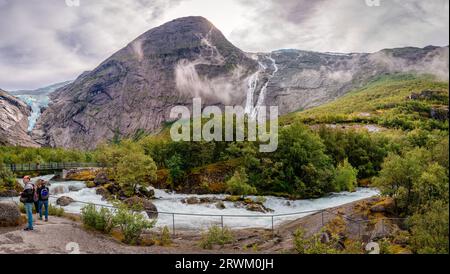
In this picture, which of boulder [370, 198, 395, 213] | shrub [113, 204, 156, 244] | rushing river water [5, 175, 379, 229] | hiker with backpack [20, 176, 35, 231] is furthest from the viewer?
rushing river water [5, 175, 379, 229]

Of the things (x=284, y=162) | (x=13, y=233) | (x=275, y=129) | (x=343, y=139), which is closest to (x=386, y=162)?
(x=13, y=233)

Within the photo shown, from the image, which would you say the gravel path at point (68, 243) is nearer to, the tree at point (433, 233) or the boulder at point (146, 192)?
A: the tree at point (433, 233)

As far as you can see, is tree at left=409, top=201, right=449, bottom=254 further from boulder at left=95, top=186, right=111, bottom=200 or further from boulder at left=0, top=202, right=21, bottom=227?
boulder at left=95, top=186, right=111, bottom=200

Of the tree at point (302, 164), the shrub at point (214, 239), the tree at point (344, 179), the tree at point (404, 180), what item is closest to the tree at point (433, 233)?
the tree at point (404, 180)

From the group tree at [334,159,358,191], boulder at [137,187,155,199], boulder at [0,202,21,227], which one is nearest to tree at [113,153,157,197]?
boulder at [137,187,155,199]

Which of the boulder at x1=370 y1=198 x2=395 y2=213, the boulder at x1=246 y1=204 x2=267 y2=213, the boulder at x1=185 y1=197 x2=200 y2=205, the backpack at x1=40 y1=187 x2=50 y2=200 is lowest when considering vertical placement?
the boulder at x1=246 y1=204 x2=267 y2=213

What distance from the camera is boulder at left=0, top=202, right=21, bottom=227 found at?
2130cm

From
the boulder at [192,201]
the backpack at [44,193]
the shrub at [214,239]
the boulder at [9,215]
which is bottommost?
the boulder at [192,201]

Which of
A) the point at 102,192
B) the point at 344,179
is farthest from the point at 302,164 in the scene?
the point at 102,192

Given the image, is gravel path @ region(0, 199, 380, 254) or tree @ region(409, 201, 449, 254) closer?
tree @ region(409, 201, 449, 254)

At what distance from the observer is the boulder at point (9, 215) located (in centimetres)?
2130

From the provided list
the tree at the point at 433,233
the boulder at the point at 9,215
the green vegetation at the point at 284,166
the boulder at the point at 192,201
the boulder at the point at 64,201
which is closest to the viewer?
the tree at the point at 433,233

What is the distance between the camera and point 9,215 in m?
21.5
